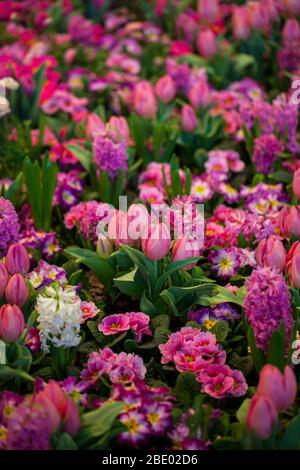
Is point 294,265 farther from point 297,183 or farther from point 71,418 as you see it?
point 71,418

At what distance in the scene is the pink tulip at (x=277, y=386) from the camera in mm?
1657

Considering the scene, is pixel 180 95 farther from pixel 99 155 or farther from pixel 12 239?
pixel 12 239

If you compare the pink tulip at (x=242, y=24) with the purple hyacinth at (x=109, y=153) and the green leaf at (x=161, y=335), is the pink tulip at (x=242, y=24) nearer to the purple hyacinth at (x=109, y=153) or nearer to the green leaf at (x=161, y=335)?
the purple hyacinth at (x=109, y=153)

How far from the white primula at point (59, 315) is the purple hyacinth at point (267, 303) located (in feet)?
1.36

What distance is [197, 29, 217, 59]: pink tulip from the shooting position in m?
3.73

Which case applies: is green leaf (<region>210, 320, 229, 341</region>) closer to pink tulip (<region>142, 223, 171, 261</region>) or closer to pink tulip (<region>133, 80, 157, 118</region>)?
pink tulip (<region>142, 223, 171, 261</region>)

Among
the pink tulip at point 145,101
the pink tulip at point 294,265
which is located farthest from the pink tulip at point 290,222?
the pink tulip at point 145,101

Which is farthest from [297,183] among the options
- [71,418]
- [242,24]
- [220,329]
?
[242,24]

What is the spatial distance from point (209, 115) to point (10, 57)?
1.06 meters

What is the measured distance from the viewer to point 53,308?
1.81 meters

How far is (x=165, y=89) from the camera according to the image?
3.25 meters

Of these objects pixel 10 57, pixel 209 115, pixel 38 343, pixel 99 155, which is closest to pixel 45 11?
pixel 10 57

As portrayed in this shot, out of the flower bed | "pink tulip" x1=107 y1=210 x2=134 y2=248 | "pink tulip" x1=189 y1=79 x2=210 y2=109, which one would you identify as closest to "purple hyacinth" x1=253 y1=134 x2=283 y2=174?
the flower bed

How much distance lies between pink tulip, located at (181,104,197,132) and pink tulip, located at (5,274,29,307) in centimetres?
129
